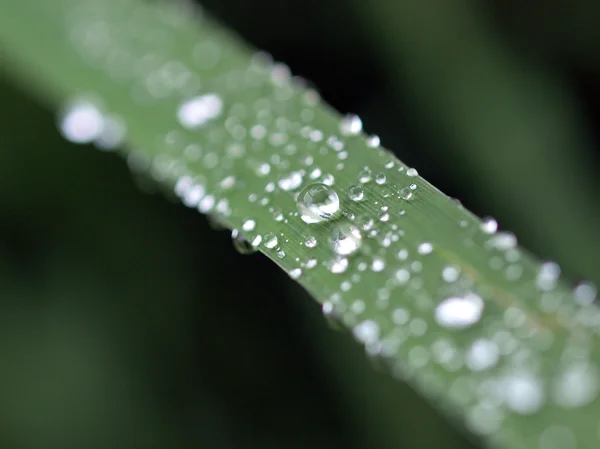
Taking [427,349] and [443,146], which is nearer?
[427,349]

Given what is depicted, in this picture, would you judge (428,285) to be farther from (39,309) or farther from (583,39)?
(583,39)

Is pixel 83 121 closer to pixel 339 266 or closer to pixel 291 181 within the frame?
pixel 291 181

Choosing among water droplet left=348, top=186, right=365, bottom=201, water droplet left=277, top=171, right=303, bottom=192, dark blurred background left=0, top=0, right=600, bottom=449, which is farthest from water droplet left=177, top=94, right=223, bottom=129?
dark blurred background left=0, top=0, right=600, bottom=449

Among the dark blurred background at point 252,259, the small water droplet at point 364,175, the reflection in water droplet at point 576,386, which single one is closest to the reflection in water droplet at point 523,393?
the reflection in water droplet at point 576,386

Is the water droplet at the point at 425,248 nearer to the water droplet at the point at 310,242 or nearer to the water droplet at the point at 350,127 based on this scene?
the water droplet at the point at 310,242

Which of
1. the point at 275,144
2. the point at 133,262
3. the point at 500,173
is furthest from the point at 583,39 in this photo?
the point at 133,262

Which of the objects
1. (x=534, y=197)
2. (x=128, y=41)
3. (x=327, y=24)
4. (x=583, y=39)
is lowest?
(x=128, y=41)

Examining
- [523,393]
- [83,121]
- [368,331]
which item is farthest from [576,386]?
[83,121]
